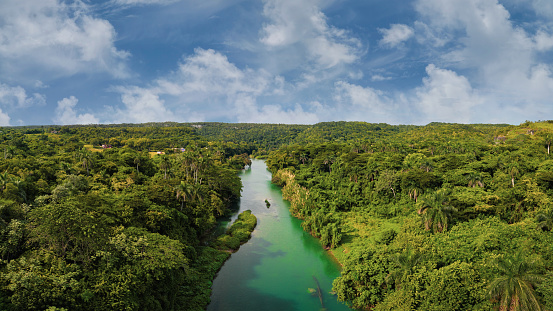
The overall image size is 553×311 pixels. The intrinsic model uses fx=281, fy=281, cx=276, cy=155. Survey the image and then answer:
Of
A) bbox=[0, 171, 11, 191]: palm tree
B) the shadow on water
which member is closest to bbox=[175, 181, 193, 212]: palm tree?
the shadow on water

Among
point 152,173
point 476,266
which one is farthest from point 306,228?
point 152,173

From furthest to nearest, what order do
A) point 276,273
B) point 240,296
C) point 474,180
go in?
point 474,180 < point 276,273 < point 240,296

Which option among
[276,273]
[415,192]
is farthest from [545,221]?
[276,273]

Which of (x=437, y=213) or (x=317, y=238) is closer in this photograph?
(x=437, y=213)

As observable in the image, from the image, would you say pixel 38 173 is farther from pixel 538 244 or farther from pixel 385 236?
pixel 538 244

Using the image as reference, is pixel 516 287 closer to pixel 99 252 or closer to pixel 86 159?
pixel 99 252

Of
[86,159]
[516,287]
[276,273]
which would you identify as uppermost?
[86,159]

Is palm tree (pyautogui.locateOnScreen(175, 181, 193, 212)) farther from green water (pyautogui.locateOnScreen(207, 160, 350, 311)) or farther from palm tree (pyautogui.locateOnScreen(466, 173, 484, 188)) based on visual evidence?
palm tree (pyautogui.locateOnScreen(466, 173, 484, 188))
